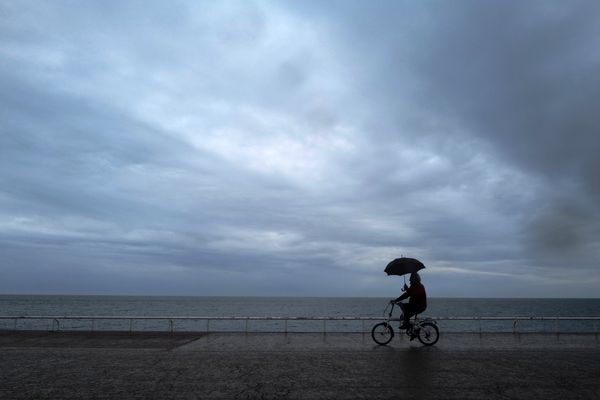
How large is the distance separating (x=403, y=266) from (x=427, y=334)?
91.9 inches

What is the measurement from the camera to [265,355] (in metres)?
11.9

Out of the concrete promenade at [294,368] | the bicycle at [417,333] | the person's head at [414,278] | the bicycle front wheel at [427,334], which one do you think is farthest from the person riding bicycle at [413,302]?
the concrete promenade at [294,368]

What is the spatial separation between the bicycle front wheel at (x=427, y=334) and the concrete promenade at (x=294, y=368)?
26 cm

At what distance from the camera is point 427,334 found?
14.5 m

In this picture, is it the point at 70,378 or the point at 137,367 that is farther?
the point at 137,367

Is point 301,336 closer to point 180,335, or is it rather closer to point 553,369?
point 180,335

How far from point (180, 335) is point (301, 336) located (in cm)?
460

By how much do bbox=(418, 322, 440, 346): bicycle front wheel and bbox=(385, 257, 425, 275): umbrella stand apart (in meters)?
1.81

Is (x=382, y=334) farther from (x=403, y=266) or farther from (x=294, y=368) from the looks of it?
(x=294, y=368)

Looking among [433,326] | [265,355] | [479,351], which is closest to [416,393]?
[265,355]

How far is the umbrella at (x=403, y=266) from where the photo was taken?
50.4ft

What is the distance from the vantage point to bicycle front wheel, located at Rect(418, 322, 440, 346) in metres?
14.5

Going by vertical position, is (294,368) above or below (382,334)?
below

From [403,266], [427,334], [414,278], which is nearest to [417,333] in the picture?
[427,334]
